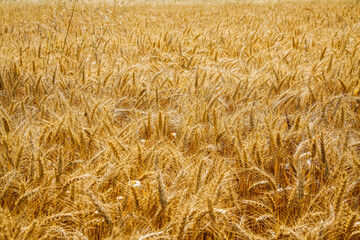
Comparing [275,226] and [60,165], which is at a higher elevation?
[60,165]

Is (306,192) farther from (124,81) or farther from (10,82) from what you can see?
(10,82)

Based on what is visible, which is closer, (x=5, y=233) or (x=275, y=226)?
(x=5, y=233)

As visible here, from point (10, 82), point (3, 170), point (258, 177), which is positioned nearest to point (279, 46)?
point (258, 177)

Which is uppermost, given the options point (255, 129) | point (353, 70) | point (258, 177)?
point (353, 70)

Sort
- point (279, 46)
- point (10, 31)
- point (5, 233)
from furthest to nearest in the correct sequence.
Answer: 1. point (10, 31)
2. point (279, 46)
3. point (5, 233)

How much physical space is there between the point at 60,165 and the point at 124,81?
1201 millimetres

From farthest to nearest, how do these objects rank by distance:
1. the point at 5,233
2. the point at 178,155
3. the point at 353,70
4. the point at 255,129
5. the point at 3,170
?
the point at 353,70 → the point at 255,129 → the point at 178,155 → the point at 3,170 → the point at 5,233

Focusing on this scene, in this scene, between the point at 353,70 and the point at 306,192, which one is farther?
the point at 353,70

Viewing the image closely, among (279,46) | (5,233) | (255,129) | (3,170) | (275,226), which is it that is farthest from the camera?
(279,46)

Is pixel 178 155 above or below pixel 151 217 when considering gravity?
above

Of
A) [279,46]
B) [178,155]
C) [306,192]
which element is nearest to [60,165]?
[178,155]

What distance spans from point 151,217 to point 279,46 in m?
3.01

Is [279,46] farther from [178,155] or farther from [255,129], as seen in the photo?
[178,155]

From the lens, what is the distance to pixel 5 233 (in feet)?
2.13
